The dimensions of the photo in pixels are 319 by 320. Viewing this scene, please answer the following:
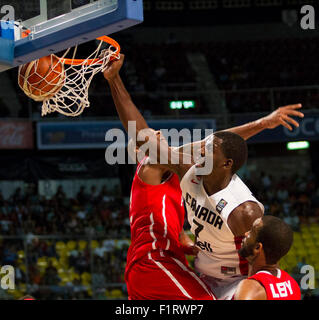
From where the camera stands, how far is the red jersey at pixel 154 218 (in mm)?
3422

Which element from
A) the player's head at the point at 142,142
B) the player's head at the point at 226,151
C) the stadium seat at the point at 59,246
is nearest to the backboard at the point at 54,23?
the player's head at the point at 142,142

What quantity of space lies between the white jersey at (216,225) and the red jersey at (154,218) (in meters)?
0.10

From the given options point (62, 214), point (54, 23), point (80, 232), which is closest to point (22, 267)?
point (80, 232)

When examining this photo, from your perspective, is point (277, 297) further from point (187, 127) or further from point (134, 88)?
point (134, 88)

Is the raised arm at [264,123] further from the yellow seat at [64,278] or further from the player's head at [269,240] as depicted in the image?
the yellow seat at [64,278]

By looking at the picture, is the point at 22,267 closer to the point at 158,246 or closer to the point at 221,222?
the point at 158,246

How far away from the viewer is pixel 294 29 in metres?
15.2

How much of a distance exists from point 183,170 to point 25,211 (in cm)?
771

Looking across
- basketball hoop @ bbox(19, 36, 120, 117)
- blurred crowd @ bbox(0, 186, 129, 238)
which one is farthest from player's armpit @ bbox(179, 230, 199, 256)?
blurred crowd @ bbox(0, 186, 129, 238)

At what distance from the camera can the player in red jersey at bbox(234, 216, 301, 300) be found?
2.74 metres

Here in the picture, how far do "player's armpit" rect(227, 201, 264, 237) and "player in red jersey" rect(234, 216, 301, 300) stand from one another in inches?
5.0

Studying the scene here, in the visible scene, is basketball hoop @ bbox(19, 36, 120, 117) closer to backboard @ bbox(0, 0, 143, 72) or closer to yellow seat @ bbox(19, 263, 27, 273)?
backboard @ bbox(0, 0, 143, 72)
